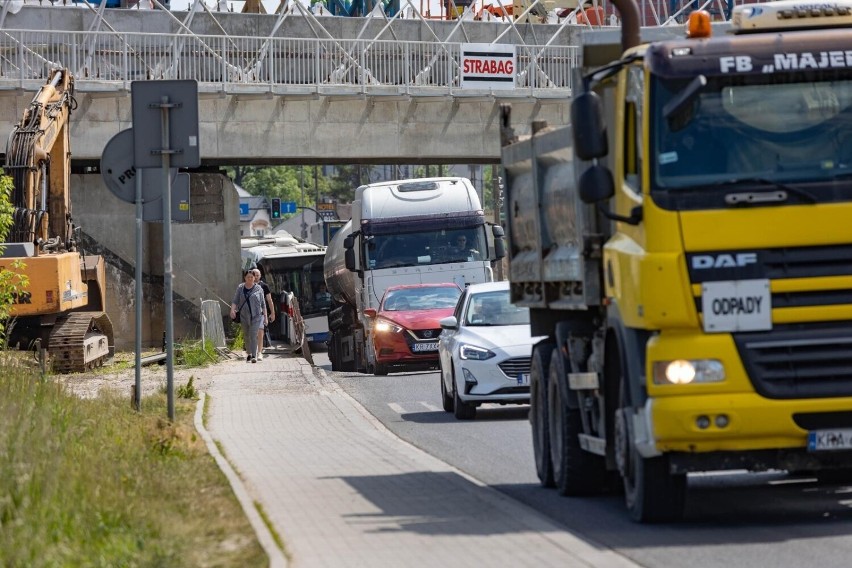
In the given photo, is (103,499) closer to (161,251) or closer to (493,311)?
(493,311)

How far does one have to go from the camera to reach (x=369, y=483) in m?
12.9

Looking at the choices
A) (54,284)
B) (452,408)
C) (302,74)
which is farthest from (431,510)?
(302,74)

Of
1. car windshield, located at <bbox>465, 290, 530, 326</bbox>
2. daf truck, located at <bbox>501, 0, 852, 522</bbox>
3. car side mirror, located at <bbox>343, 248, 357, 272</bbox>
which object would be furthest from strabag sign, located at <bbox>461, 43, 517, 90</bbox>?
daf truck, located at <bbox>501, 0, 852, 522</bbox>

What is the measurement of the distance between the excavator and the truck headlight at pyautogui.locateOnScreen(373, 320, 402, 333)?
5.06 metres

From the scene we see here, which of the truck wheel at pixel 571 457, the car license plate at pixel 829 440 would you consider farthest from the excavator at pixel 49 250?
the car license plate at pixel 829 440

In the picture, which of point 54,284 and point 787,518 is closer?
point 787,518

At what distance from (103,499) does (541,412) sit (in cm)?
422

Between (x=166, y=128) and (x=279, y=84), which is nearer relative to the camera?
(x=166, y=128)

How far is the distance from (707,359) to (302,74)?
35.7 metres

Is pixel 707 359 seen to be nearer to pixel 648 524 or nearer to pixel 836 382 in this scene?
pixel 836 382

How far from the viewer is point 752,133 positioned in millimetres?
9758

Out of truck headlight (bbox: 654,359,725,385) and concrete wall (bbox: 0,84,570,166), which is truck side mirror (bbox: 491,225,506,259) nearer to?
concrete wall (bbox: 0,84,570,166)

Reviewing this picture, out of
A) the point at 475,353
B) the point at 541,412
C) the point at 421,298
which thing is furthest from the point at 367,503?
the point at 421,298

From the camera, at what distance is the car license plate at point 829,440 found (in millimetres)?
9453
